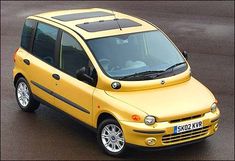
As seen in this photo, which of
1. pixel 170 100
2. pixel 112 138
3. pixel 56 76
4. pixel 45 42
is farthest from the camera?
pixel 45 42

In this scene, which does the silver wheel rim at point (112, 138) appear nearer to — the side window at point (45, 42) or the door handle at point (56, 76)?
the door handle at point (56, 76)

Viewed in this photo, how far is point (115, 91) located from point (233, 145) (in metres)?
2.11

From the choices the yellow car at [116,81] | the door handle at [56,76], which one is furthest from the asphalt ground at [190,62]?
the door handle at [56,76]

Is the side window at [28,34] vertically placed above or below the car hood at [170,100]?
above

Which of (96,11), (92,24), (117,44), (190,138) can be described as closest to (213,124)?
(190,138)

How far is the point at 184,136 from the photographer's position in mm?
7781

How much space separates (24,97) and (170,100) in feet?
10.8

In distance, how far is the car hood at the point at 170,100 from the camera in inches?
301

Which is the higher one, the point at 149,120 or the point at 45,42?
the point at 45,42

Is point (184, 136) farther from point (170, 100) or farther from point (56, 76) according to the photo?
point (56, 76)

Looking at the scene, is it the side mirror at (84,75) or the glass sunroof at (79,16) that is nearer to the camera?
the side mirror at (84,75)

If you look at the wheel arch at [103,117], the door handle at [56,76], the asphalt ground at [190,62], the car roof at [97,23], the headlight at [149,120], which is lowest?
the asphalt ground at [190,62]

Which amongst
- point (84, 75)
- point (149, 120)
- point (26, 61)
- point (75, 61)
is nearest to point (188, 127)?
point (149, 120)

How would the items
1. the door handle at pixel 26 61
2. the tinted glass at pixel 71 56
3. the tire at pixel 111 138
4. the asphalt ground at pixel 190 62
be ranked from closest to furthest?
the tire at pixel 111 138, the asphalt ground at pixel 190 62, the tinted glass at pixel 71 56, the door handle at pixel 26 61
